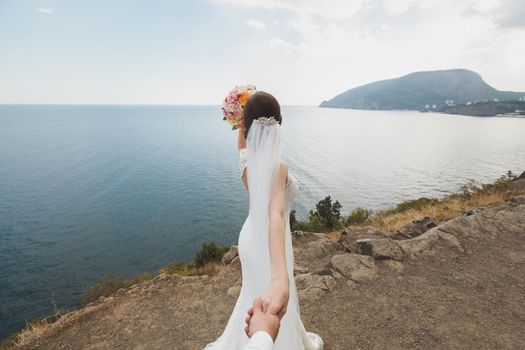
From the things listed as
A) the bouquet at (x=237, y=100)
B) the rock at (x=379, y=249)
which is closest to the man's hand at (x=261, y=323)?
the bouquet at (x=237, y=100)

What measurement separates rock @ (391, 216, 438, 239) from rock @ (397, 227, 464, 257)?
4.19ft

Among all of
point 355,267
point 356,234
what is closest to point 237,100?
point 355,267

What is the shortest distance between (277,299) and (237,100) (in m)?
2.96

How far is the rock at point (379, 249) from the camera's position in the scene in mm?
8391

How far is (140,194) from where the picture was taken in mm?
40344

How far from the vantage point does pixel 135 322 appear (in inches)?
268

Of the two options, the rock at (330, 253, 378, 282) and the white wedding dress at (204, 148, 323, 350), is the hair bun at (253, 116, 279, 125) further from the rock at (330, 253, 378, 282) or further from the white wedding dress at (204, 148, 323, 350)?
the rock at (330, 253, 378, 282)

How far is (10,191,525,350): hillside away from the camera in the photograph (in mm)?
5715

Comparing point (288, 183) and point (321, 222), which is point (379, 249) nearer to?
point (288, 183)

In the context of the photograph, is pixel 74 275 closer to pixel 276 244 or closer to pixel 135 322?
pixel 135 322

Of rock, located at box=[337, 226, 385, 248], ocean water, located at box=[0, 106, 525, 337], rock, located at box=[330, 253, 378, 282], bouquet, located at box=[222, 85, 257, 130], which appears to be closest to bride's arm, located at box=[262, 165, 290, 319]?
bouquet, located at box=[222, 85, 257, 130]

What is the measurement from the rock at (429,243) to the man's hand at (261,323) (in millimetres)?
8860

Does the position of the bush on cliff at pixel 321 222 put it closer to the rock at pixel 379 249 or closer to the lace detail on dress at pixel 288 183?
the rock at pixel 379 249

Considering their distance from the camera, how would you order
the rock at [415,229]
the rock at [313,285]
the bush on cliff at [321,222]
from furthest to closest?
1. the bush on cliff at [321,222]
2. the rock at [415,229]
3. the rock at [313,285]
